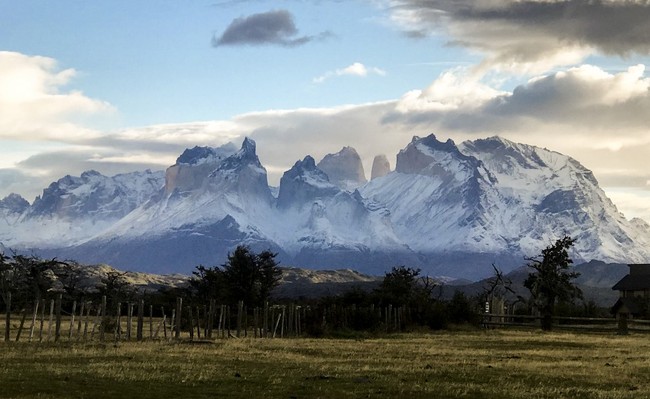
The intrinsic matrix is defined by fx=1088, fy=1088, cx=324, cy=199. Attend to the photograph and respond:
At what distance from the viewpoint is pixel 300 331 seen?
69.0 meters

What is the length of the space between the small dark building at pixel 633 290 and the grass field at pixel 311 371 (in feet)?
262

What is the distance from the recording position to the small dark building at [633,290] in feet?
418

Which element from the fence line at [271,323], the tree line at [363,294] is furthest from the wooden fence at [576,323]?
the tree line at [363,294]

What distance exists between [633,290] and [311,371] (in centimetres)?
11803

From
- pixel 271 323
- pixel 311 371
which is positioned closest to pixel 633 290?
pixel 271 323

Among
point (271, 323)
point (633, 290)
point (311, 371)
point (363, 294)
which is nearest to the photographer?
point (311, 371)

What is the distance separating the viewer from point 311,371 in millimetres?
35281

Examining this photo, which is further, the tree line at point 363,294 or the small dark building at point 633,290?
the small dark building at point 633,290

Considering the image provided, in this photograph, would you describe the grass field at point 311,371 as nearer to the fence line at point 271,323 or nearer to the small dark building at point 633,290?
the fence line at point 271,323

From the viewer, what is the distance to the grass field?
29078 mm

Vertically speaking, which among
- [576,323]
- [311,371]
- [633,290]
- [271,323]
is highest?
[633,290]

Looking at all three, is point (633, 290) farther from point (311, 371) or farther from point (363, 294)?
point (311, 371)

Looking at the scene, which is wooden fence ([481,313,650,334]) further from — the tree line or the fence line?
the tree line

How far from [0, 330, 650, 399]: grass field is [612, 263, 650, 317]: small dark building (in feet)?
262
